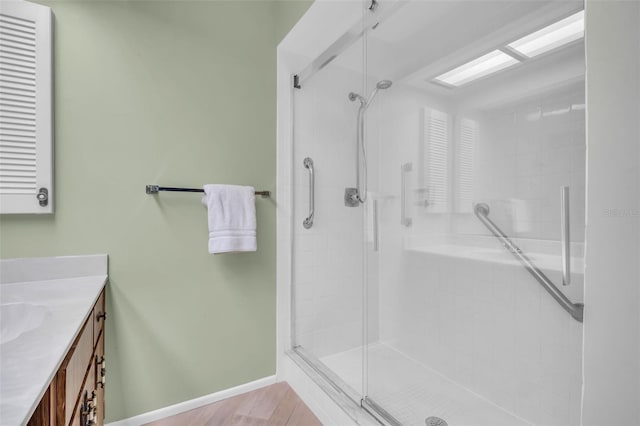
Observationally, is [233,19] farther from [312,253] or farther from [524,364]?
[524,364]

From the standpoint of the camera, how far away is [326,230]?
197cm

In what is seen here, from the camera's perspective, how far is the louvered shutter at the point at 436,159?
5.58ft

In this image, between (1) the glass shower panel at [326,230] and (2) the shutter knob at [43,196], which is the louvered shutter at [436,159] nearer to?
(1) the glass shower panel at [326,230]

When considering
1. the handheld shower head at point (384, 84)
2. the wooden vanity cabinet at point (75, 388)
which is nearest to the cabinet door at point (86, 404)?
the wooden vanity cabinet at point (75, 388)

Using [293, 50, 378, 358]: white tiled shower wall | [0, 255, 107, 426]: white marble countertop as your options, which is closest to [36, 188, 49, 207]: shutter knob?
[0, 255, 107, 426]: white marble countertop

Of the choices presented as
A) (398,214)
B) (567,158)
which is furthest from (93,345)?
(567,158)

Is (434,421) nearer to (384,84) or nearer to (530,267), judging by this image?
(530,267)

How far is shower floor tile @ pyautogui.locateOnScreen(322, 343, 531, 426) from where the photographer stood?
1.49 m

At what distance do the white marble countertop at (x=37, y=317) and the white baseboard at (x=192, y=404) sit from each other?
29.6 inches

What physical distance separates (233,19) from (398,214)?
1488 millimetres

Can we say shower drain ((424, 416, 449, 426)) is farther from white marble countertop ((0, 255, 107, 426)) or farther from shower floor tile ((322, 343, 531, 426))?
white marble countertop ((0, 255, 107, 426))

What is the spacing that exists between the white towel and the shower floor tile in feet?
2.87

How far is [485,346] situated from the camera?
1619 millimetres

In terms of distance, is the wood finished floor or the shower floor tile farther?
the wood finished floor
